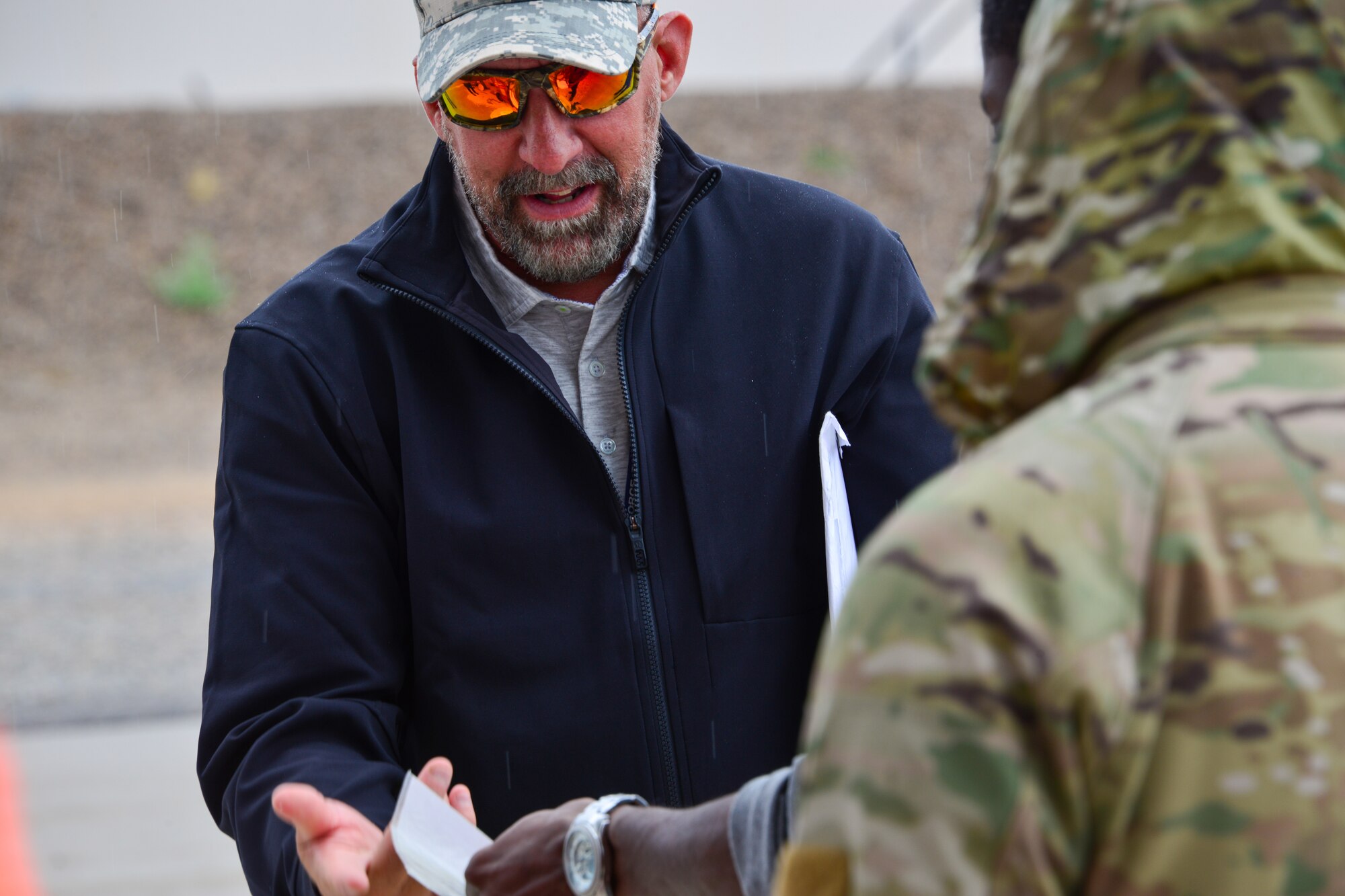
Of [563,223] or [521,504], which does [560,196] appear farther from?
[521,504]

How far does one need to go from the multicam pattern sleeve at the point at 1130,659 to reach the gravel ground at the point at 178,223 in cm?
1051

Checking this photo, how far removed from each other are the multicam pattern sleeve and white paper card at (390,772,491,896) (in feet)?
2.63

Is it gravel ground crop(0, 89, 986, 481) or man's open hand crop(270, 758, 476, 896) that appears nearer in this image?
man's open hand crop(270, 758, 476, 896)

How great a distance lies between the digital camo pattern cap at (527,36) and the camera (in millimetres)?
2232

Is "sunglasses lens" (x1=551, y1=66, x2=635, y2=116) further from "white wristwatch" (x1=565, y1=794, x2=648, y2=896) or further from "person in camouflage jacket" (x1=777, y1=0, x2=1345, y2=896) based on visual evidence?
"person in camouflage jacket" (x1=777, y1=0, x2=1345, y2=896)

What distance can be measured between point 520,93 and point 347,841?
121 centimetres

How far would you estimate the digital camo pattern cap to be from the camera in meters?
2.23

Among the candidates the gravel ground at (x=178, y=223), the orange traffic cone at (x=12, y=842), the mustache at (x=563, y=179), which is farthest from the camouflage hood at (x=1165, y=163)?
the gravel ground at (x=178, y=223)

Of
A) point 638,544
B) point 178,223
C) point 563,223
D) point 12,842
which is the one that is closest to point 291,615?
point 638,544

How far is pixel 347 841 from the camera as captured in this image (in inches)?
73.2

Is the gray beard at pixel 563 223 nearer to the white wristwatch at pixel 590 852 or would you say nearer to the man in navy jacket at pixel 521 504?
the man in navy jacket at pixel 521 504

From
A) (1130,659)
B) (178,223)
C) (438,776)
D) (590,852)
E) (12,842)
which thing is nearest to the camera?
(1130,659)

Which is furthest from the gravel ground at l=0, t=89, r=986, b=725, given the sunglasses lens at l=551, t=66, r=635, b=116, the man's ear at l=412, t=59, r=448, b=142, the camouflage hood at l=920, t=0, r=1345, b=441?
the camouflage hood at l=920, t=0, r=1345, b=441

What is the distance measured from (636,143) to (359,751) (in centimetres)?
110
